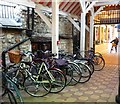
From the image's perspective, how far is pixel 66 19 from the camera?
9789mm

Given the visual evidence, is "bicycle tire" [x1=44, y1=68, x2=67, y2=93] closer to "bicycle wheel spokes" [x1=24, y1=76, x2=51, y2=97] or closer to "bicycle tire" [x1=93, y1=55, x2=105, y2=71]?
"bicycle wheel spokes" [x1=24, y1=76, x2=51, y2=97]

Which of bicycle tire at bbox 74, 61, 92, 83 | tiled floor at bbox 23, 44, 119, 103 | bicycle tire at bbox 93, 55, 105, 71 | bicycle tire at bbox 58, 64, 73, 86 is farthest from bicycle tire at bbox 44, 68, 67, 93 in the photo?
bicycle tire at bbox 93, 55, 105, 71

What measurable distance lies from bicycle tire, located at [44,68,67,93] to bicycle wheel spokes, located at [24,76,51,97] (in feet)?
0.51

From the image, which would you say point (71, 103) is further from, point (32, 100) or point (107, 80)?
point (107, 80)

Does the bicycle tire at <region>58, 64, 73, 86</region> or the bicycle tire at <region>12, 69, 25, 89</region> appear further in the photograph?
the bicycle tire at <region>58, 64, 73, 86</region>

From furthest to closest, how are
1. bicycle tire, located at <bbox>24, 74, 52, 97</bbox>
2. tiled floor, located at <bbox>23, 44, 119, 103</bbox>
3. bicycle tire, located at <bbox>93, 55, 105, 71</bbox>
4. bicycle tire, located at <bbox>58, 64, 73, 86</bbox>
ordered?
bicycle tire, located at <bbox>93, 55, 105, 71</bbox>, bicycle tire, located at <bbox>58, 64, 73, 86</bbox>, bicycle tire, located at <bbox>24, 74, 52, 97</bbox>, tiled floor, located at <bbox>23, 44, 119, 103</bbox>

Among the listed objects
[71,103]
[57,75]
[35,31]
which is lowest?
[71,103]

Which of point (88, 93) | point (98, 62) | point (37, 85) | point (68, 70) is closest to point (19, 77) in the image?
point (37, 85)

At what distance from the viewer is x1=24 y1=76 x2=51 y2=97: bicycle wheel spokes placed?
178 inches

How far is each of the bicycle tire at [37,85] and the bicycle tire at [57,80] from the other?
0.16 metres

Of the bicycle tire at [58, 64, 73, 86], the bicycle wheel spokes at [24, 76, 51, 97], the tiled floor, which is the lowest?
the tiled floor

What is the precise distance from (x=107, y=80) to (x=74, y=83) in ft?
3.89

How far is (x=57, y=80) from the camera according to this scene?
4.75 metres

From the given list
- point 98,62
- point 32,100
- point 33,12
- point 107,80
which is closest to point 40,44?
point 33,12
